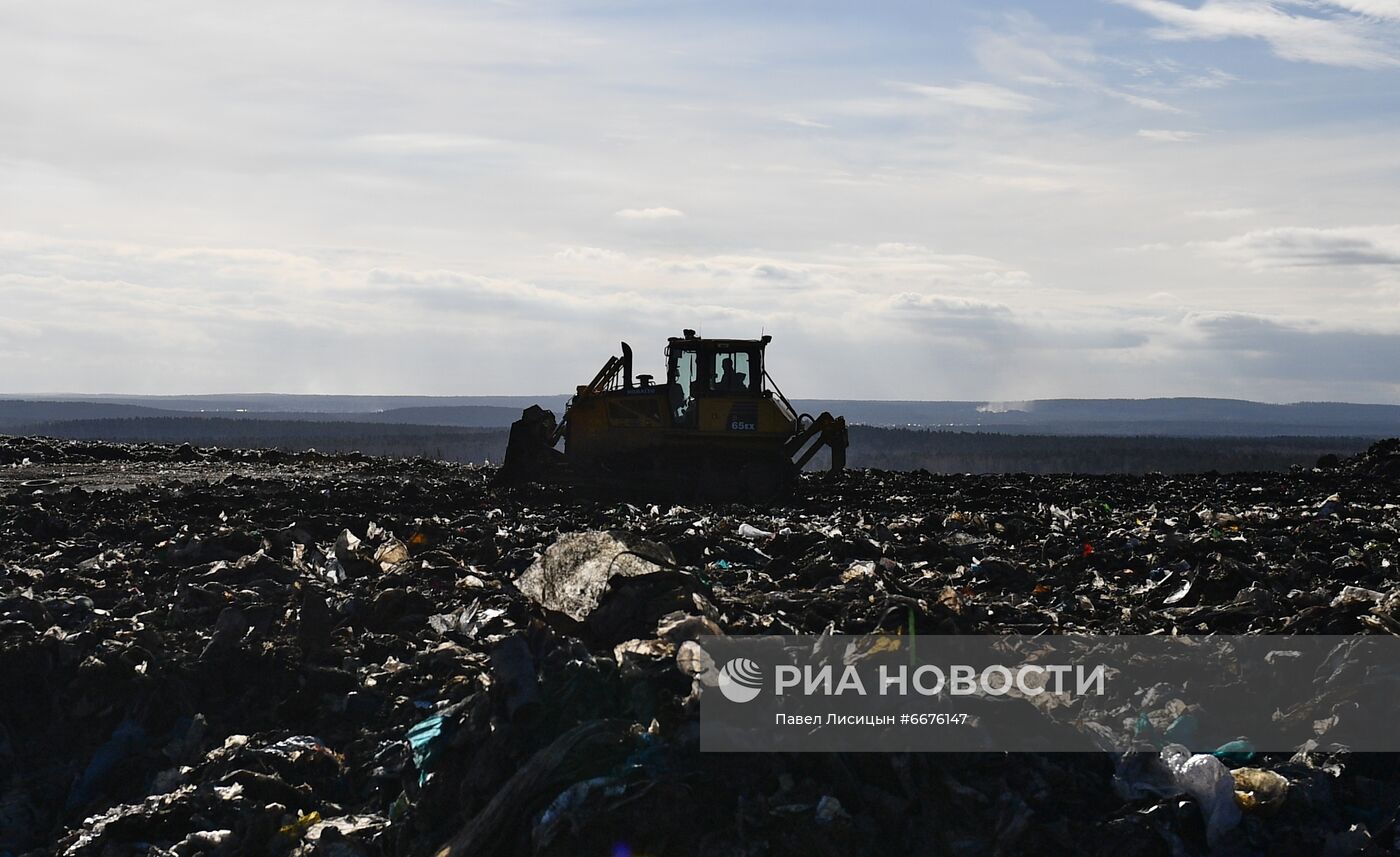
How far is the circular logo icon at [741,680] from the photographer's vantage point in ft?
18.0

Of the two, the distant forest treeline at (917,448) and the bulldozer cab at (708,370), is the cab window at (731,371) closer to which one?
the bulldozer cab at (708,370)

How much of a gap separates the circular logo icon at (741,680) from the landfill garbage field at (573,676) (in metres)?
0.21

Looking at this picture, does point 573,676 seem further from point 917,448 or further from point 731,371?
point 917,448

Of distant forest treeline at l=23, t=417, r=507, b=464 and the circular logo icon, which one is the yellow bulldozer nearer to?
the circular logo icon

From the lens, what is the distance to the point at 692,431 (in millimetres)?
16156

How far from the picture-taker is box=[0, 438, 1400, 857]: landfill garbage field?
16.3ft

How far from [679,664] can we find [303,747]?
206 centimetres

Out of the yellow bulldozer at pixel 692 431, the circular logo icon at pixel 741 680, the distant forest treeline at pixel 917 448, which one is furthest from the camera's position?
the distant forest treeline at pixel 917 448

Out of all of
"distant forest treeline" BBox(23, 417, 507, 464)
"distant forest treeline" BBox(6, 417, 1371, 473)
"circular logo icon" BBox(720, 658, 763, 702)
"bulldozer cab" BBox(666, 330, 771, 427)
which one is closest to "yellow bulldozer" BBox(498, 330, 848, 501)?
"bulldozer cab" BBox(666, 330, 771, 427)

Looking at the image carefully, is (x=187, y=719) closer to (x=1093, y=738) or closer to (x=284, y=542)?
(x=284, y=542)

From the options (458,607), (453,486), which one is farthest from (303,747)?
(453,486)

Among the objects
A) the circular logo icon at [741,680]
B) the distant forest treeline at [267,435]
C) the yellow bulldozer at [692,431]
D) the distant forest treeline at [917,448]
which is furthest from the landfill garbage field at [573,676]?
the distant forest treeline at [267,435]

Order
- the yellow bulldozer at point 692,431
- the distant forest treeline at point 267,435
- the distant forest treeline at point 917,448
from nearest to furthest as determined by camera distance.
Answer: the yellow bulldozer at point 692,431
the distant forest treeline at point 917,448
the distant forest treeline at point 267,435

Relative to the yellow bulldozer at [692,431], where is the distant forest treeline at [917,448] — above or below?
below
